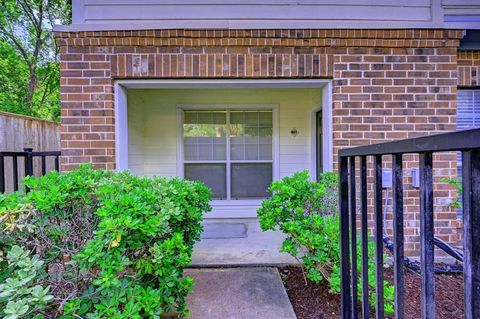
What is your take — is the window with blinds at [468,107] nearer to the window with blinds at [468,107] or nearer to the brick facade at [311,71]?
the window with blinds at [468,107]

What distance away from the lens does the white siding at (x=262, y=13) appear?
11.3ft

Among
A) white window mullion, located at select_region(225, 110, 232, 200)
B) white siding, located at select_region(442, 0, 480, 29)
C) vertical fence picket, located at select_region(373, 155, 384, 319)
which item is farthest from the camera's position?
white window mullion, located at select_region(225, 110, 232, 200)

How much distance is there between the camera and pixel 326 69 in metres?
3.47

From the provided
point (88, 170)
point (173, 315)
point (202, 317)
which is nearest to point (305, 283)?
point (202, 317)

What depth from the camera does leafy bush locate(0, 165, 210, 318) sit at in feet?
5.11

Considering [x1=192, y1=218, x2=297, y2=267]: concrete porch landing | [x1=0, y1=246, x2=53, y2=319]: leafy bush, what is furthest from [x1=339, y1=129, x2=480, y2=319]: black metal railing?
[x1=192, y1=218, x2=297, y2=267]: concrete porch landing

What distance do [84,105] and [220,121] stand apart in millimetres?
2522

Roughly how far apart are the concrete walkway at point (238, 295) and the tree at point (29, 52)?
7.85 metres

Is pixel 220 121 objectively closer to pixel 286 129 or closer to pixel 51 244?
pixel 286 129

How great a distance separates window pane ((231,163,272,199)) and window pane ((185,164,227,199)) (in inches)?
8.1

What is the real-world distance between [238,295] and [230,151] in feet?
10.4

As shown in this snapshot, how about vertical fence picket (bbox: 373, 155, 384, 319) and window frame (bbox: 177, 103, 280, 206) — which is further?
window frame (bbox: 177, 103, 280, 206)

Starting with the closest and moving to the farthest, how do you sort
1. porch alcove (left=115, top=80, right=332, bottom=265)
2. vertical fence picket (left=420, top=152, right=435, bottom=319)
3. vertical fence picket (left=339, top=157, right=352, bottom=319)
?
vertical fence picket (left=420, top=152, right=435, bottom=319) → vertical fence picket (left=339, top=157, right=352, bottom=319) → porch alcove (left=115, top=80, right=332, bottom=265)

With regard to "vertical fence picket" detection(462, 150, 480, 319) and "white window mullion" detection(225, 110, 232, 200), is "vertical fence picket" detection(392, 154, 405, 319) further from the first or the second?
"white window mullion" detection(225, 110, 232, 200)
